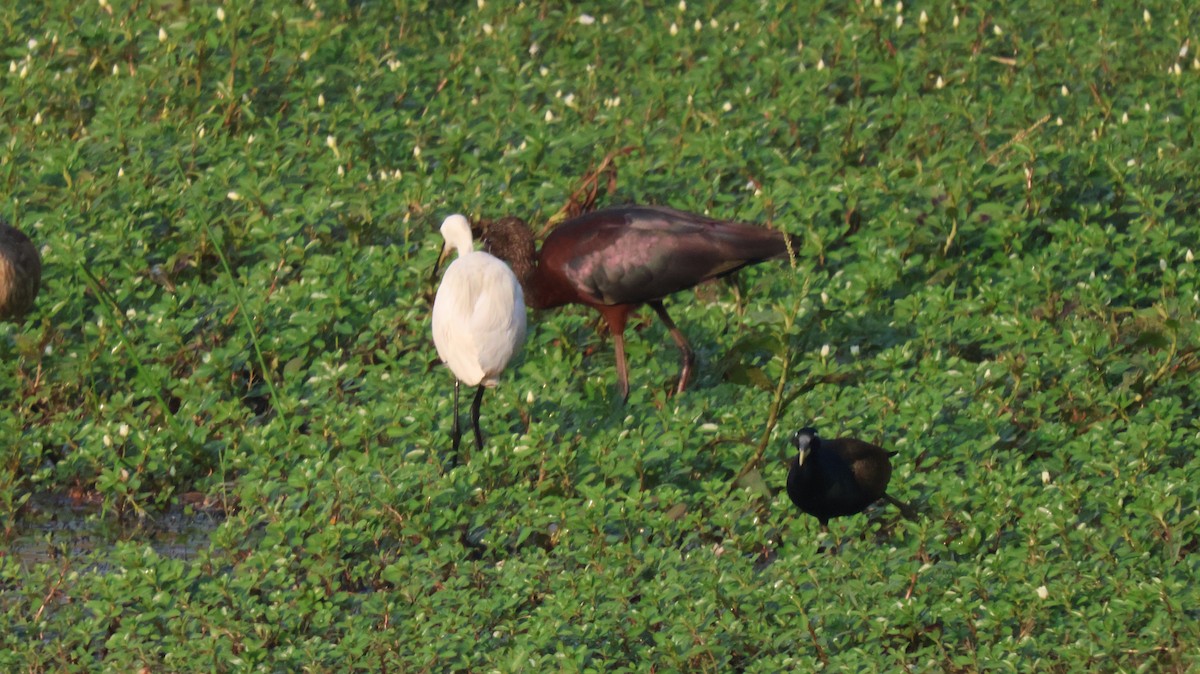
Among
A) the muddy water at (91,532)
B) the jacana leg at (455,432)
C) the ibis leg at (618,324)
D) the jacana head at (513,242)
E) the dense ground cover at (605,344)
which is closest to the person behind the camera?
the dense ground cover at (605,344)

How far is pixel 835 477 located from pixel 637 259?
193 centimetres

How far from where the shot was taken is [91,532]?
7.13 meters

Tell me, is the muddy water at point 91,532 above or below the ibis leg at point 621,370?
above

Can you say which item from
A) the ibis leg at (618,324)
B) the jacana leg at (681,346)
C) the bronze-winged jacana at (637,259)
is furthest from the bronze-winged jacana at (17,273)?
the jacana leg at (681,346)

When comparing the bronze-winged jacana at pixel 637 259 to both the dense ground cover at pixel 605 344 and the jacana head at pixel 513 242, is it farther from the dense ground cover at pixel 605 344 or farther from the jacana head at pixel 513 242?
the dense ground cover at pixel 605 344

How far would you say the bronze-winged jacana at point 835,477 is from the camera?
6.62m

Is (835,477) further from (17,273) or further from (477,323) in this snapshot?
(17,273)

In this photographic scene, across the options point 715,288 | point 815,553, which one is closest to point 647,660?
point 815,553

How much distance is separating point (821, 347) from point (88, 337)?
3.25 meters

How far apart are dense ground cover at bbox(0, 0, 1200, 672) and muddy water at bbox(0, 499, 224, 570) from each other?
2.5 inches

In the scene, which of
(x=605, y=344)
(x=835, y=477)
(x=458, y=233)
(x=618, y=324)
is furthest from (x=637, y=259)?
(x=835, y=477)

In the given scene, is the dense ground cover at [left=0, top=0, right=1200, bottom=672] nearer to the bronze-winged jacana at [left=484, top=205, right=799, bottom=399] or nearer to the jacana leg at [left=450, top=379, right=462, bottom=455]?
the jacana leg at [left=450, top=379, right=462, bottom=455]

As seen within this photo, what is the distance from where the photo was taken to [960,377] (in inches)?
309

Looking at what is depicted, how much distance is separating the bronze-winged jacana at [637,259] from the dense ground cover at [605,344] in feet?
0.68
